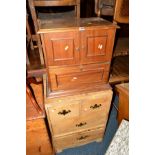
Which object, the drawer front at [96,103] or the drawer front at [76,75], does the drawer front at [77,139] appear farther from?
the drawer front at [76,75]

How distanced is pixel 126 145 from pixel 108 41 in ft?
2.90

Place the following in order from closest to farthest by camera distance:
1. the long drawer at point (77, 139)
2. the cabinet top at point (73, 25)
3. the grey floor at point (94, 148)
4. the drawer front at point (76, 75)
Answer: the cabinet top at point (73, 25)
the drawer front at point (76, 75)
the long drawer at point (77, 139)
the grey floor at point (94, 148)

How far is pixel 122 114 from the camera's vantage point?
1.78 metres

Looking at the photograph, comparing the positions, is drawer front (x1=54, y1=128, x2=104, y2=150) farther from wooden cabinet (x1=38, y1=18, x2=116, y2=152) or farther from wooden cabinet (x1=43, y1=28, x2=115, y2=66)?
wooden cabinet (x1=43, y1=28, x2=115, y2=66)

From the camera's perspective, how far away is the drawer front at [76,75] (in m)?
1.18

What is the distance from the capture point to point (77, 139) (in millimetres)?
1667

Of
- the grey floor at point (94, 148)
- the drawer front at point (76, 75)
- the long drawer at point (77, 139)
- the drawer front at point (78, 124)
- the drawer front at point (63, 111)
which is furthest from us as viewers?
the grey floor at point (94, 148)

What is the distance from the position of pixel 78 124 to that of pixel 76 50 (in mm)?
745

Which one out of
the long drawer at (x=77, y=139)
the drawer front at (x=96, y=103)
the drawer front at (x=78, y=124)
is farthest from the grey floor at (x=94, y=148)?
the drawer front at (x=96, y=103)

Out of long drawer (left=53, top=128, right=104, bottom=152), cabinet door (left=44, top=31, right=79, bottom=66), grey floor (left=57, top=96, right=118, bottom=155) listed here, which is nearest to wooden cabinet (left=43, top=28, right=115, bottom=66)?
Answer: cabinet door (left=44, top=31, right=79, bottom=66)

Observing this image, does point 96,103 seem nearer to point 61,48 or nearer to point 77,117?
point 77,117

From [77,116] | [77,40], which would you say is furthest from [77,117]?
[77,40]

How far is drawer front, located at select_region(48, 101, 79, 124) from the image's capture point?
4.21 feet
